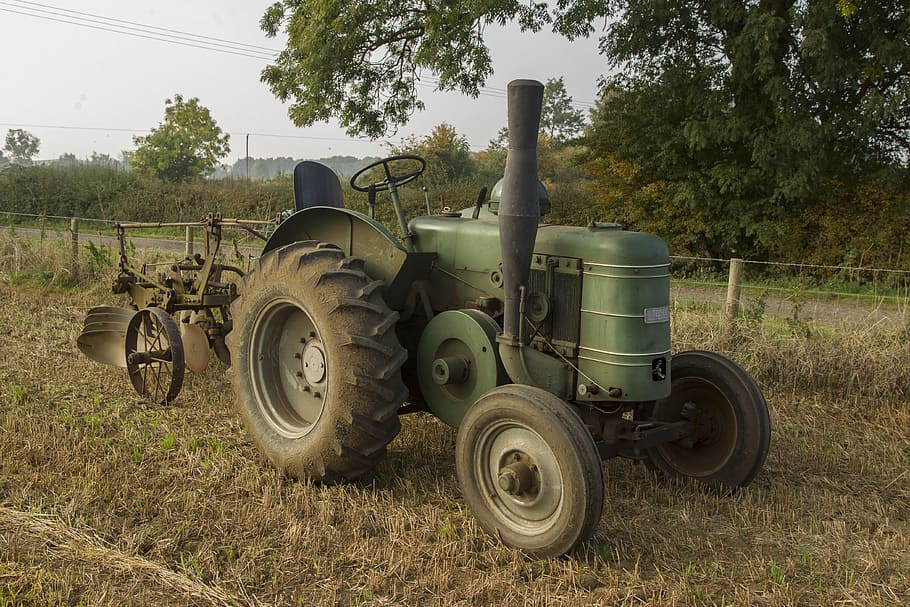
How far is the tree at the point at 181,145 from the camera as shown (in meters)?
34.5

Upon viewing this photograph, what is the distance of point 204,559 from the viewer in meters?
3.13

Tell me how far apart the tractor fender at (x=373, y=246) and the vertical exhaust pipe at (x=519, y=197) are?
811 mm

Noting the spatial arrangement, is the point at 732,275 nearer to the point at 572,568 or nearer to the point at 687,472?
the point at 687,472

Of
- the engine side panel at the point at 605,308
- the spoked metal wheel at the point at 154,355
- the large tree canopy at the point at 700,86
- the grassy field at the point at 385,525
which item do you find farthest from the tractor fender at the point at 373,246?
the large tree canopy at the point at 700,86

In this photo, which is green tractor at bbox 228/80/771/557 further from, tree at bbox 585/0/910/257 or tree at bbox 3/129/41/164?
tree at bbox 3/129/41/164

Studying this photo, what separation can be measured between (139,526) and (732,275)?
19.3ft

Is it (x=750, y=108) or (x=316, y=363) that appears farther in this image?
(x=750, y=108)

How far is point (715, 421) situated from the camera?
4188 millimetres

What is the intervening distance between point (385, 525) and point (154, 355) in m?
2.91

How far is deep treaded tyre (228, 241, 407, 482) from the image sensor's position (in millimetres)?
3729

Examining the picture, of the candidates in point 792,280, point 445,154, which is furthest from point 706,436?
point 445,154

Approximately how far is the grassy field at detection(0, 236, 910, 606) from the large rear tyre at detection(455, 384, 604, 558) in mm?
131

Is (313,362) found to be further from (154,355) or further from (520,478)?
(154,355)

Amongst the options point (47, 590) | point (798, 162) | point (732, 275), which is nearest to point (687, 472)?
point (47, 590)
